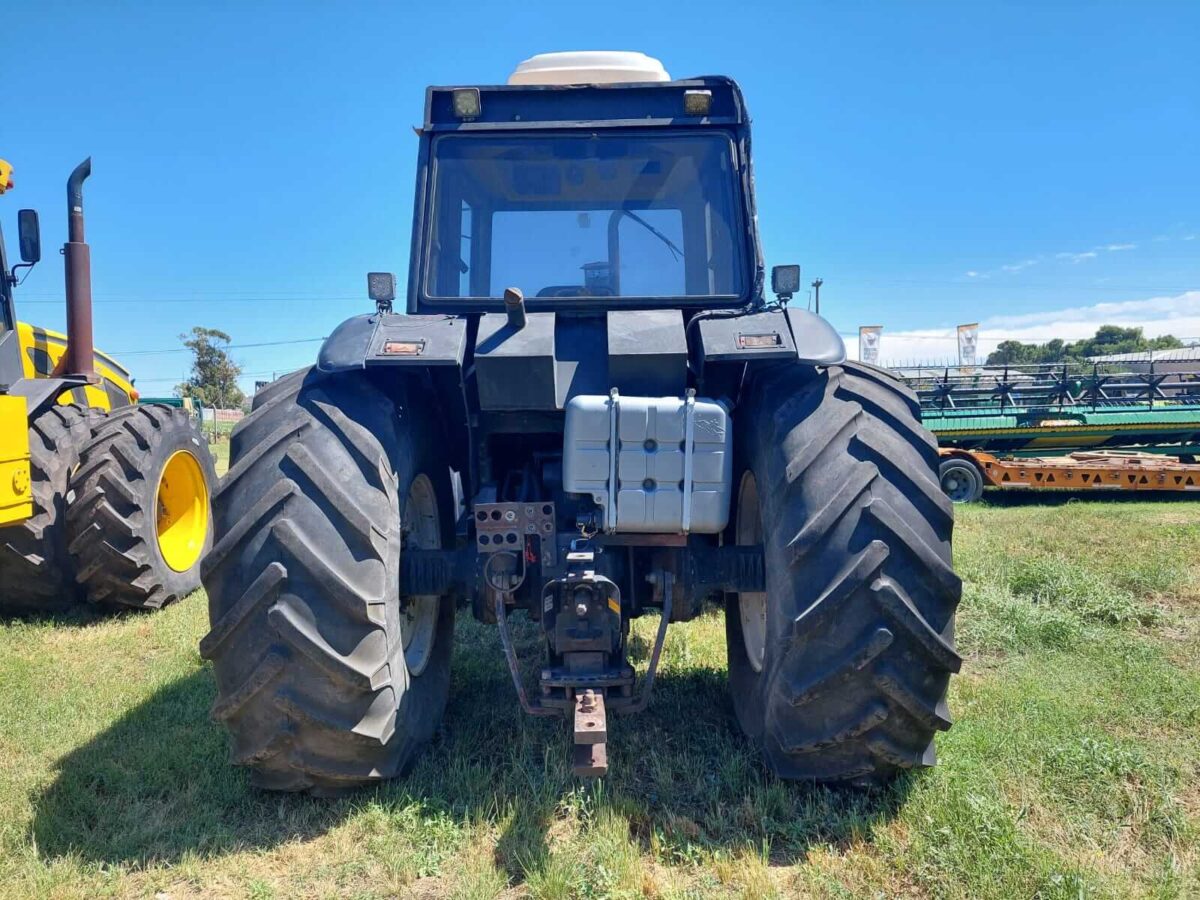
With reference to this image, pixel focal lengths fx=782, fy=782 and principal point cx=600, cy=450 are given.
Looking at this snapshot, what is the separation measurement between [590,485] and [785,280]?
1.46 m

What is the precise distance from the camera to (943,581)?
235 cm

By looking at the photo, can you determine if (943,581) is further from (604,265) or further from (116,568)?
(116,568)

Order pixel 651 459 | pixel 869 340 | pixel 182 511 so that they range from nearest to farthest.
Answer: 1. pixel 651 459
2. pixel 182 511
3. pixel 869 340

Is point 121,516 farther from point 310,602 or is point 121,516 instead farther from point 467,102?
point 467,102

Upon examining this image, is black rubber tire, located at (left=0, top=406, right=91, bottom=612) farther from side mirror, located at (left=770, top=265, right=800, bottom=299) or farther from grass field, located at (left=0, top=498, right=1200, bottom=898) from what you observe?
side mirror, located at (left=770, top=265, right=800, bottom=299)

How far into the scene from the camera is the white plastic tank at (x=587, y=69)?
13.5ft

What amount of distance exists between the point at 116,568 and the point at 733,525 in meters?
3.88

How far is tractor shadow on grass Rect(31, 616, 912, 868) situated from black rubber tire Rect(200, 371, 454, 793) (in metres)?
0.20

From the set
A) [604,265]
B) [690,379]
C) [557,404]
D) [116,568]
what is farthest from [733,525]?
[116,568]

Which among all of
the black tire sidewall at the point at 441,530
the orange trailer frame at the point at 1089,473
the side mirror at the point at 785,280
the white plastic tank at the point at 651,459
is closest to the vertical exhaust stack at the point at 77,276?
the black tire sidewall at the point at 441,530

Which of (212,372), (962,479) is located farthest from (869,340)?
(212,372)

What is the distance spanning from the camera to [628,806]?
2.61m

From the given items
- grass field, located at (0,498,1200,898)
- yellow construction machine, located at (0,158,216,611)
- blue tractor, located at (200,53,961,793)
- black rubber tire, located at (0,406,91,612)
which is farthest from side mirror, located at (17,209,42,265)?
blue tractor, located at (200,53,961,793)

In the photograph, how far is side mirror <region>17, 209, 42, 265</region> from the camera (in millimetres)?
5043
